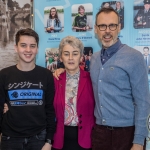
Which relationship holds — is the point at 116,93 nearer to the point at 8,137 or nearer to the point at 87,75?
the point at 87,75

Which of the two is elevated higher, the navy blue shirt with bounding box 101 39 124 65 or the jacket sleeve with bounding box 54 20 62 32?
the jacket sleeve with bounding box 54 20 62 32

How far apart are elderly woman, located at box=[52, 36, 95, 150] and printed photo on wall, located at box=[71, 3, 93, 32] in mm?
451

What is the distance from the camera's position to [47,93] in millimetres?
1805

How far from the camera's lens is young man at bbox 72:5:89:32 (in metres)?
2.18

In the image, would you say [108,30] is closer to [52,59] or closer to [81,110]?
[81,110]

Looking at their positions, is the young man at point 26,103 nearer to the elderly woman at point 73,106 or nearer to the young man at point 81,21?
the elderly woman at point 73,106

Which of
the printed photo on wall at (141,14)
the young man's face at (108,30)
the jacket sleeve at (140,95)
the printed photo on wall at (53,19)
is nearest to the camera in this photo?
the jacket sleeve at (140,95)

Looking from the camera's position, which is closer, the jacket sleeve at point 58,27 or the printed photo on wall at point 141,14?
the printed photo on wall at point 141,14

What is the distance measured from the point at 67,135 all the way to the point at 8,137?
44 centimetres

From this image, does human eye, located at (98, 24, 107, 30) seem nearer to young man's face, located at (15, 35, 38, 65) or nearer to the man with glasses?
the man with glasses

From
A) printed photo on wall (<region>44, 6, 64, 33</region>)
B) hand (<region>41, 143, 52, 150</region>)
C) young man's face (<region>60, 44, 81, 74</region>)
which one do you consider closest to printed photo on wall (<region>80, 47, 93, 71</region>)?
printed photo on wall (<region>44, 6, 64, 33</region>)

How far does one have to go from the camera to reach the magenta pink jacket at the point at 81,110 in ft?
5.73

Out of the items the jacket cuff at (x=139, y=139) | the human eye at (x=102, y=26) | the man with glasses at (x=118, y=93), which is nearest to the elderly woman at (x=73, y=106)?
the man with glasses at (x=118, y=93)

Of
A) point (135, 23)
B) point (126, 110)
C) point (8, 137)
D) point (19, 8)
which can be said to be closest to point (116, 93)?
point (126, 110)
